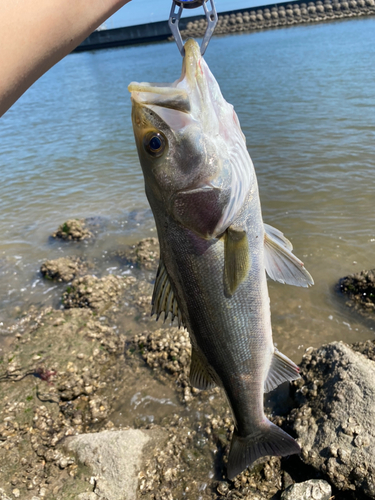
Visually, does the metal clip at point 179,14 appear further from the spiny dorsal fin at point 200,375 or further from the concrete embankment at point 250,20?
the concrete embankment at point 250,20

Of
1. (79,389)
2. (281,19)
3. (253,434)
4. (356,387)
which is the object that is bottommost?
(79,389)

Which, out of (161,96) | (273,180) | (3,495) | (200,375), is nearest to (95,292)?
(3,495)

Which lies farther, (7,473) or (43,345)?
(43,345)

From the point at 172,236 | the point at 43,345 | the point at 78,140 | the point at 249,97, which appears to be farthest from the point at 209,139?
the point at 249,97

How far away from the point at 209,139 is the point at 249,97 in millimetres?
17104

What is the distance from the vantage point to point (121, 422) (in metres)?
3.72

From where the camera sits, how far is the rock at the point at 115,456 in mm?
2841

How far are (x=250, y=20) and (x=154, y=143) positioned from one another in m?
66.5

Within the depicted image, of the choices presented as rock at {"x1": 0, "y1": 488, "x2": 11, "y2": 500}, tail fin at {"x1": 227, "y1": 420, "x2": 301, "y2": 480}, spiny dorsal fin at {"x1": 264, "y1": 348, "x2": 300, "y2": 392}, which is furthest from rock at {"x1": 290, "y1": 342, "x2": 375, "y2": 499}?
rock at {"x1": 0, "y1": 488, "x2": 11, "y2": 500}

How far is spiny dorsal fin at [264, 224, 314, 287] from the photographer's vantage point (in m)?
2.11

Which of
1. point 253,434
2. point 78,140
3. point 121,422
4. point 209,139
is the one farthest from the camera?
point 78,140

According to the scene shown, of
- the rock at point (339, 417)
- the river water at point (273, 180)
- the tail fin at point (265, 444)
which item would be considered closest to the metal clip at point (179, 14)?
the tail fin at point (265, 444)

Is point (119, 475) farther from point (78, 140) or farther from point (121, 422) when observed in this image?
point (78, 140)

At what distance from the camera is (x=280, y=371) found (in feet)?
7.52
